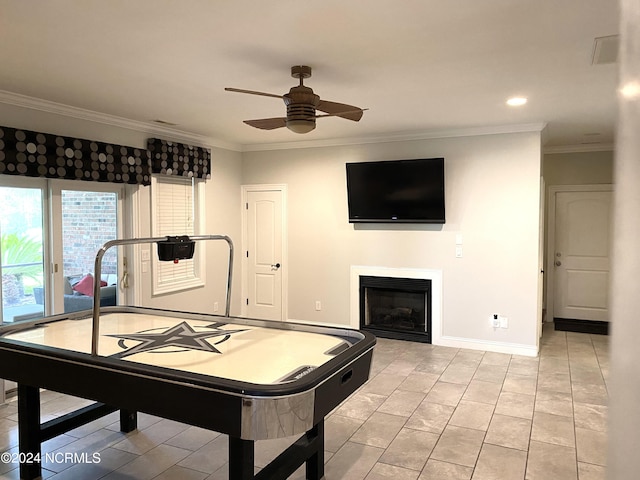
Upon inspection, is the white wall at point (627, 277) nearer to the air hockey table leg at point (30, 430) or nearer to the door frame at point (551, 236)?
the air hockey table leg at point (30, 430)

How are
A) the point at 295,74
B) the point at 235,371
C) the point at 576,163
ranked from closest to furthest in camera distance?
the point at 235,371 → the point at 295,74 → the point at 576,163

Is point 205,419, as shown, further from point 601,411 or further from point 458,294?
point 458,294

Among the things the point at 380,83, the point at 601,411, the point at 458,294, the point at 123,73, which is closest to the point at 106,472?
the point at 123,73

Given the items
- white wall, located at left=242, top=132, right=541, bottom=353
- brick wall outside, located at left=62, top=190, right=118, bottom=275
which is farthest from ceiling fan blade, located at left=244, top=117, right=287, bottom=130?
white wall, located at left=242, top=132, right=541, bottom=353

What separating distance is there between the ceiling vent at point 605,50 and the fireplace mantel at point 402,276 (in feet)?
10.0

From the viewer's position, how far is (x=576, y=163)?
21.7 ft

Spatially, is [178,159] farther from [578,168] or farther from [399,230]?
[578,168]

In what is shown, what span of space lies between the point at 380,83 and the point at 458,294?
2.93 meters

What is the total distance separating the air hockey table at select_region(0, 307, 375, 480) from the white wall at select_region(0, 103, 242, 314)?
1.82 m

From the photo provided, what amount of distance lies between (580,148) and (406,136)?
8.69ft

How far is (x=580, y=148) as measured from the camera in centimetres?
652

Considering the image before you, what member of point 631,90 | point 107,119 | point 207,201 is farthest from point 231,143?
point 631,90

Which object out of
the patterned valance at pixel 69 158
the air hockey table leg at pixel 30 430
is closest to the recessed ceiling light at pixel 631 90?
the air hockey table leg at pixel 30 430

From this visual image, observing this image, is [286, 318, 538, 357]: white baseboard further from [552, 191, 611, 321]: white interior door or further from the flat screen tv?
[552, 191, 611, 321]: white interior door
